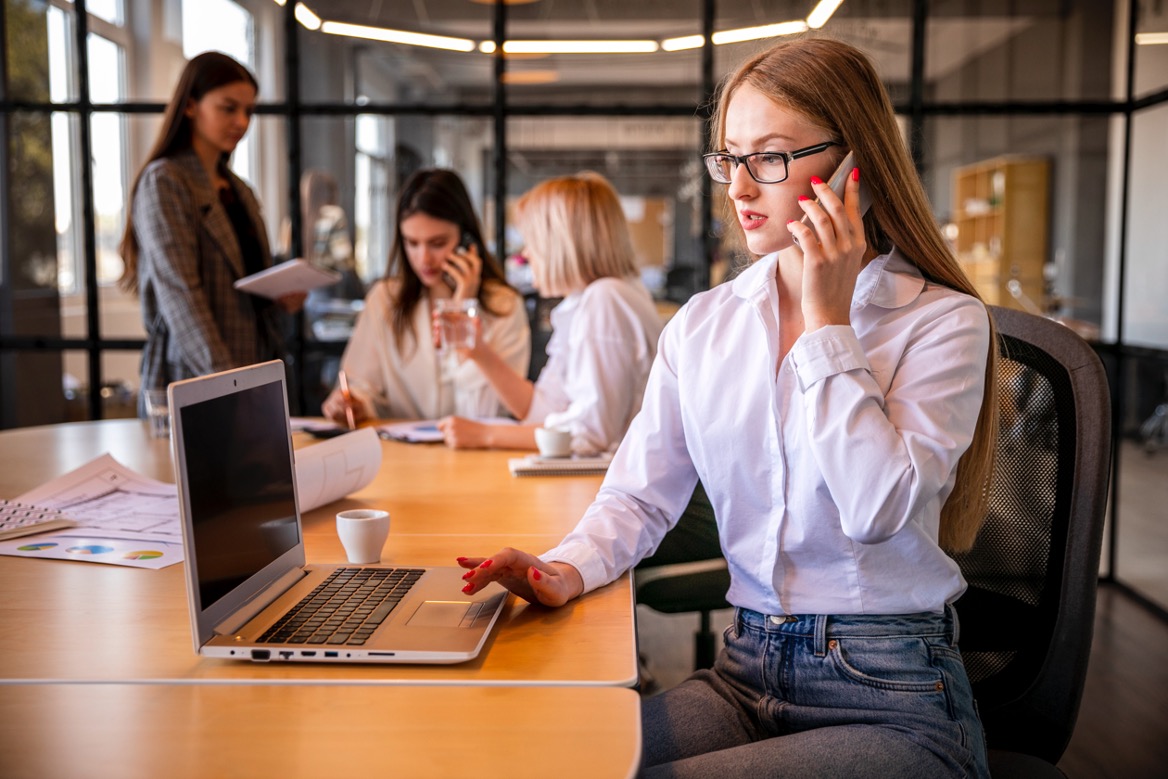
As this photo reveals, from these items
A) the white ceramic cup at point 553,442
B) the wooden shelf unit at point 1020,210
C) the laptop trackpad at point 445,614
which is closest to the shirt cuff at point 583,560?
the laptop trackpad at point 445,614

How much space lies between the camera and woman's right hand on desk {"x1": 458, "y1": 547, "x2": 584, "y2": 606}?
1129 mm

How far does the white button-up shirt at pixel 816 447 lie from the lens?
117cm

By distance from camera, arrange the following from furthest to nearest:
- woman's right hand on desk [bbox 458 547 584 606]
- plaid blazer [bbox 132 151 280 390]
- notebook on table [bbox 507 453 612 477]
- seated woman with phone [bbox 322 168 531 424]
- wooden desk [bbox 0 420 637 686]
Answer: seated woman with phone [bbox 322 168 531 424] → plaid blazer [bbox 132 151 280 390] → notebook on table [bbox 507 453 612 477] → woman's right hand on desk [bbox 458 547 584 606] → wooden desk [bbox 0 420 637 686]

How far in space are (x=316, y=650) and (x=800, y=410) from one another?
64 cm

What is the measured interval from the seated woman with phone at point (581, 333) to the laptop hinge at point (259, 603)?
1006 millimetres

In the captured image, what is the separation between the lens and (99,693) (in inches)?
36.7

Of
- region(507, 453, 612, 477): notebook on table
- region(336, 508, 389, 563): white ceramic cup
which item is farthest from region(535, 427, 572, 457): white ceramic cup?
region(336, 508, 389, 563): white ceramic cup

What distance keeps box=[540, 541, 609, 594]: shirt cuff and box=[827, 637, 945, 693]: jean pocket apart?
28 centimetres

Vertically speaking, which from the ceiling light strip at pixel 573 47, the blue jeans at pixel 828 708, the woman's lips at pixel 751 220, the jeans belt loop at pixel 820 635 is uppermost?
the ceiling light strip at pixel 573 47

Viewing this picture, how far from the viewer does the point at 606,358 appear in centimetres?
233

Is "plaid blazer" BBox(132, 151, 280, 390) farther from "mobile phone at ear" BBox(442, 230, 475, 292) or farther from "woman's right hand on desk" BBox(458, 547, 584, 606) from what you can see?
"woman's right hand on desk" BBox(458, 547, 584, 606)

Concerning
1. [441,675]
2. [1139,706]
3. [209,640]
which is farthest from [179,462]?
[1139,706]

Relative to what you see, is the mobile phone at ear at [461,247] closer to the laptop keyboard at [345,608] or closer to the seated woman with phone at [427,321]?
the seated woman with phone at [427,321]

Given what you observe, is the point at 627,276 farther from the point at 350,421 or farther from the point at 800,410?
the point at 800,410
